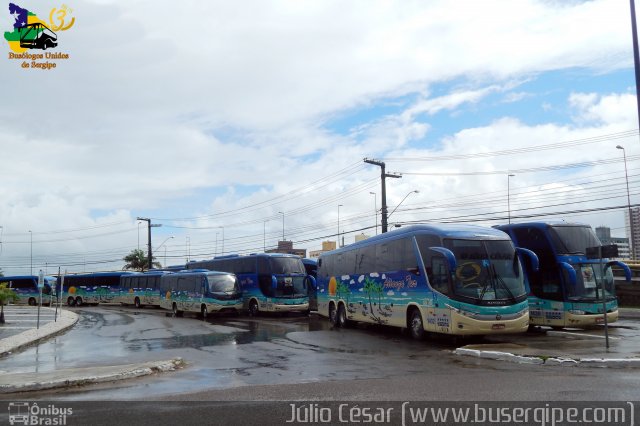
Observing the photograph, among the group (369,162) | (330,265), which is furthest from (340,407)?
(369,162)

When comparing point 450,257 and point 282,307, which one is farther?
point 282,307

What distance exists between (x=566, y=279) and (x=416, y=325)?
18.0 ft

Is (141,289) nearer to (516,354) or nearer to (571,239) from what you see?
(571,239)

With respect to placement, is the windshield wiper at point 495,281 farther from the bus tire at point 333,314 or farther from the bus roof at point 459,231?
the bus tire at point 333,314

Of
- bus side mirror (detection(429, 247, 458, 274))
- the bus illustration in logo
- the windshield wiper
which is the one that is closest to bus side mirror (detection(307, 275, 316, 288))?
bus side mirror (detection(429, 247, 458, 274))

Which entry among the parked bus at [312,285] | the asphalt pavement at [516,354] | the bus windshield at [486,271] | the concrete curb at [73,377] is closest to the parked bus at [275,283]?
the parked bus at [312,285]

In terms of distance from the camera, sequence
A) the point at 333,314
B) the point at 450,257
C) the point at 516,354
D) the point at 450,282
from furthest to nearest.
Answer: the point at 333,314 → the point at 450,282 → the point at 450,257 → the point at 516,354

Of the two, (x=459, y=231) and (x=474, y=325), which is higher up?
(x=459, y=231)

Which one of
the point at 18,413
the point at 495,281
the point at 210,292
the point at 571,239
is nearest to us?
the point at 18,413

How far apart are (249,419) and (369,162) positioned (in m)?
31.7

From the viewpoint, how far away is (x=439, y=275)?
51.5 ft

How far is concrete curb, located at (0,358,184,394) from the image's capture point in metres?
9.46

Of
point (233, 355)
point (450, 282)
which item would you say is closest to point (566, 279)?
point (450, 282)

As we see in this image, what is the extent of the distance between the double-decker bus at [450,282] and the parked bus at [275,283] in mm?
11131
